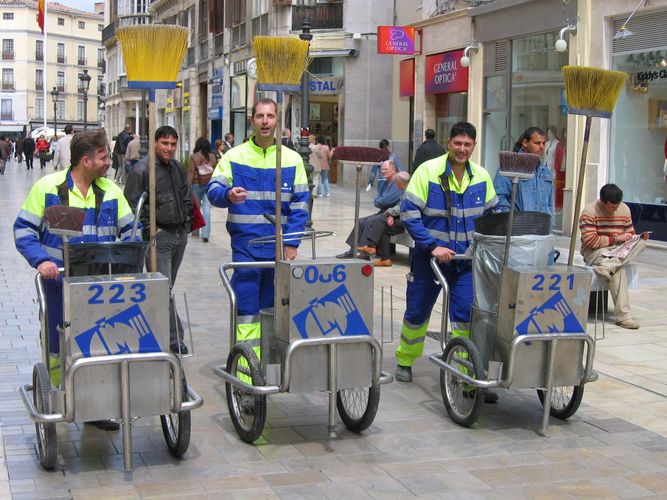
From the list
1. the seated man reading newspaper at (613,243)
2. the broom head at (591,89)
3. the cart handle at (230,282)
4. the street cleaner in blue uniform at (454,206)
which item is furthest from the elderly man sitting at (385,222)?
the cart handle at (230,282)

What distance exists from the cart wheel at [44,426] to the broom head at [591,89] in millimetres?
3493

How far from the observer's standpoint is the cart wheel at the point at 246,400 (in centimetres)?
581

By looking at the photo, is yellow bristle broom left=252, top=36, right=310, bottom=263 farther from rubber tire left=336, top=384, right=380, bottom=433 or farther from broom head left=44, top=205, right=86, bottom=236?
broom head left=44, top=205, right=86, bottom=236

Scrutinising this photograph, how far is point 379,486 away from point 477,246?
192cm

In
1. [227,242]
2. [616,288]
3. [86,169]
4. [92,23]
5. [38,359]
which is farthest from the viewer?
[92,23]

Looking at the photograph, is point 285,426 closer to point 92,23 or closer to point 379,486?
point 379,486

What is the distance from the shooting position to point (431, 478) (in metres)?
5.45

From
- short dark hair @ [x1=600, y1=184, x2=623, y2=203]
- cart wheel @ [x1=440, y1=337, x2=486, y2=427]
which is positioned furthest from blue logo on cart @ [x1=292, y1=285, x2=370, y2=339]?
short dark hair @ [x1=600, y1=184, x2=623, y2=203]

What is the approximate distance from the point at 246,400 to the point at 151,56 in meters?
2.03

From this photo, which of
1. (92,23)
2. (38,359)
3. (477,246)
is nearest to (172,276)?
(38,359)

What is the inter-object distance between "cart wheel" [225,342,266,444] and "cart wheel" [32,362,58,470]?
1049 millimetres

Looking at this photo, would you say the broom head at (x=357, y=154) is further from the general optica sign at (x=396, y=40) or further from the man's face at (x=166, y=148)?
the general optica sign at (x=396, y=40)

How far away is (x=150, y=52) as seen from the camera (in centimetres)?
606

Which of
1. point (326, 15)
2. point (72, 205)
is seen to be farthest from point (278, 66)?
point (326, 15)
